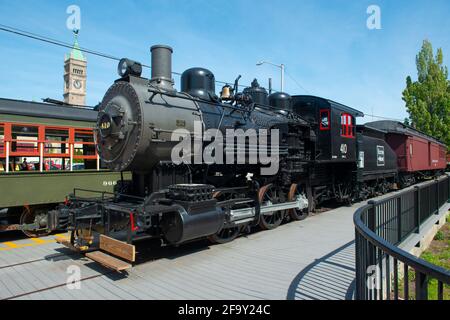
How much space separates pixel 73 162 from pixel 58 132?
34.6 inches

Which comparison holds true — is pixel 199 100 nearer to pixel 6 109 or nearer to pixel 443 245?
pixel 6 109

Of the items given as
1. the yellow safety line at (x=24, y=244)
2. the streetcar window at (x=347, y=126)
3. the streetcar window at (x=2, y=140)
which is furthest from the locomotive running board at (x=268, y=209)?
the streetcar window at (x=2, y=140)

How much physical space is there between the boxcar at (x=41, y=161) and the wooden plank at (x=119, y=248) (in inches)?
133

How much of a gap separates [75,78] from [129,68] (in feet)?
344

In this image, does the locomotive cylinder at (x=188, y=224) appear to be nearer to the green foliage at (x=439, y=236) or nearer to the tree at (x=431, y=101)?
the green foliage at (x=439, y=236)

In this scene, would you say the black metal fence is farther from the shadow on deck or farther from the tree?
the tree

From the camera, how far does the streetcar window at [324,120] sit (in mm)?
10646

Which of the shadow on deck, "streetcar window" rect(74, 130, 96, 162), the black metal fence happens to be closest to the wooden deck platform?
→ the shadow on deck

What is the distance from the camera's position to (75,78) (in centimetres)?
9938

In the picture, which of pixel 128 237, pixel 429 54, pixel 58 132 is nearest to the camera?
pixel 128 237

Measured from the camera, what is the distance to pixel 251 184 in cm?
800

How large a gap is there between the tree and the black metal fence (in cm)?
2454

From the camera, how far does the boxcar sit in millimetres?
7672
